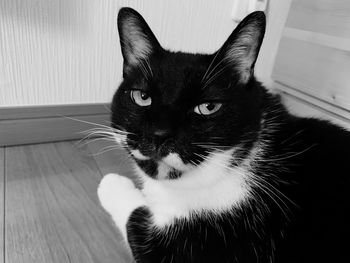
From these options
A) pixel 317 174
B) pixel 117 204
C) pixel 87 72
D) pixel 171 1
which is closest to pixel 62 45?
pixel 87 72

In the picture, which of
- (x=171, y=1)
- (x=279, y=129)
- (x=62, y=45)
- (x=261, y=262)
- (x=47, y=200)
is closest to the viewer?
(x=261, y=262)

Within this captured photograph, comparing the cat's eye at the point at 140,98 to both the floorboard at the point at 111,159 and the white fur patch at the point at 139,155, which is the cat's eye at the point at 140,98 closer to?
the white fur patch at the point at 139,155

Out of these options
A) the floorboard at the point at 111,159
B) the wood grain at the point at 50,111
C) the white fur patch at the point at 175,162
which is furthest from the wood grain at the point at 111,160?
the white fur patch at the point at 175,162

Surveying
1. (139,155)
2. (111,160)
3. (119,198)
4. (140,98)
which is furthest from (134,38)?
(111,160)

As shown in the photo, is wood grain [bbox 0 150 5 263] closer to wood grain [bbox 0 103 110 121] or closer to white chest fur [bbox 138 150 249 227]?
wood grain [bbox 0 103 110 121]

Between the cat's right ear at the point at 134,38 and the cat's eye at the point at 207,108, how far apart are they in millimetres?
178

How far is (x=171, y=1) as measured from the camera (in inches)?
46.3

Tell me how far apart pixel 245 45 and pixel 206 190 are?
0.98 feet

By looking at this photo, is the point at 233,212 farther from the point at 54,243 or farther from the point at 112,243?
the point at 54,243

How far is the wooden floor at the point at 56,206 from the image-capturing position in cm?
68

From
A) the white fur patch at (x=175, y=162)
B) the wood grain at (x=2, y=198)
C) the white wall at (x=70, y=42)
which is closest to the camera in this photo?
the white fur patch at (x=175, y=162)

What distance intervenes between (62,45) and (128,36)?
451 mm

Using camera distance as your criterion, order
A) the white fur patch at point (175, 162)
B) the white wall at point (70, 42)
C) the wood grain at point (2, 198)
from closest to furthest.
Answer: the white fur patch at point (175, 162), the wood grain at point (2, 198), the white wall at point (70, 42)

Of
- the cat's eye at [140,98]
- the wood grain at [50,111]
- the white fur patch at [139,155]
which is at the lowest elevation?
the wood grain at [50,111]
